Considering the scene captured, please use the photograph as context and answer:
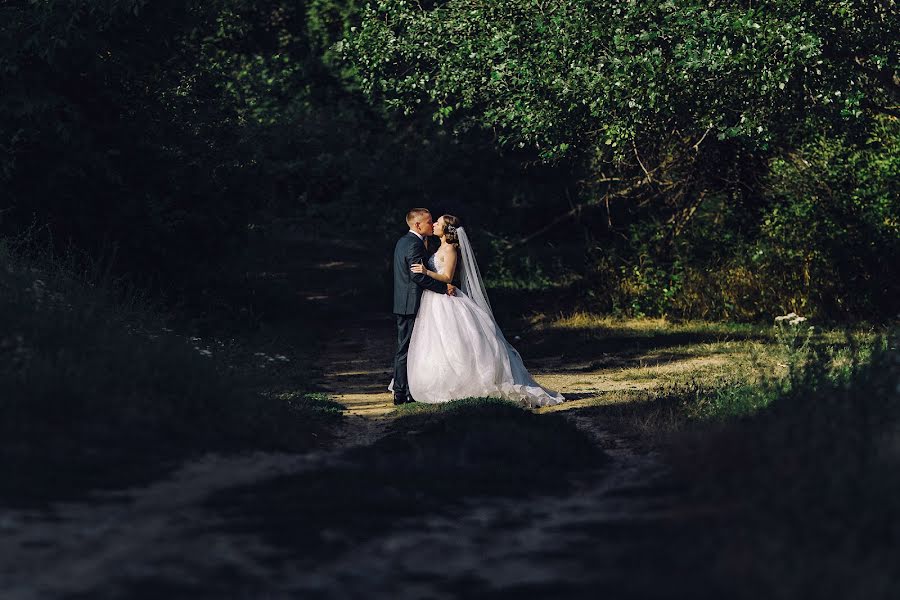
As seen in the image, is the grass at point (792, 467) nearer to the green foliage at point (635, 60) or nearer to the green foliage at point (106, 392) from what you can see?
the green foliage at point (106, 392)

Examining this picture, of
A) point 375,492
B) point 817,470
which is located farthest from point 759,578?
point 375,492

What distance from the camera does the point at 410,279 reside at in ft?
44.0

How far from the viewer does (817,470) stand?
21.4 feet

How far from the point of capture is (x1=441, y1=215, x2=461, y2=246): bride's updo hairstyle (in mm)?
13406

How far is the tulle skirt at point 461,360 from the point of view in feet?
42.6

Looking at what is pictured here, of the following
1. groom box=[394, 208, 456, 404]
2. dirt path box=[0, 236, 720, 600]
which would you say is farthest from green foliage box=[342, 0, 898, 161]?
dirt path box=[0, 236, 720, 600]

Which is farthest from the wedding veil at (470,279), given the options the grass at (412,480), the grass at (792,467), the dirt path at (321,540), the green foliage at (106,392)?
the dirt path at (321,540)

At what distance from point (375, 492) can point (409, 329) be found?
240 inches

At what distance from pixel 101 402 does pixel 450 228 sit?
5968 mm

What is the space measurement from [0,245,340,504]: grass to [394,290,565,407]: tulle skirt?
2253 mm

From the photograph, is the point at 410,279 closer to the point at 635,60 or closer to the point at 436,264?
the point at 436,264

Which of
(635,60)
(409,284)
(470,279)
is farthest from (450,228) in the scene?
(635,60)

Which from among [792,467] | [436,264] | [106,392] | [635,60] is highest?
[635,60]

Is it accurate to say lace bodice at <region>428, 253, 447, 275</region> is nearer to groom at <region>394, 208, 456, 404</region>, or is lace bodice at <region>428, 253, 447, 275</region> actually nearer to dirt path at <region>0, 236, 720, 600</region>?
groom at <region>394, 208, 456, 404</region>
